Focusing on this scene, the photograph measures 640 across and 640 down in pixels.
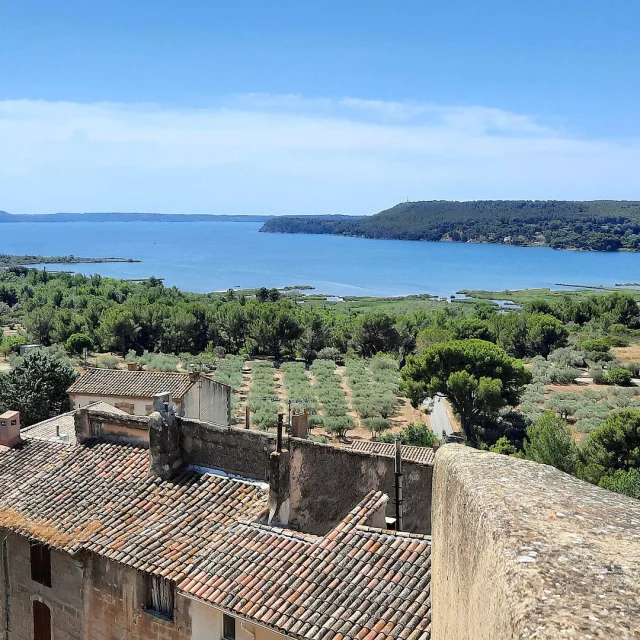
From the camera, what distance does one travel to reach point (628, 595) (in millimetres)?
2441

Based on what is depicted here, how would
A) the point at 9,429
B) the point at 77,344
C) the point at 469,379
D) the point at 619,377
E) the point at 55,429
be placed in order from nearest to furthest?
the point at 9,429 < the point at 55,429 < the point at 469,379 < the point at 619,377 < the point at 77,344

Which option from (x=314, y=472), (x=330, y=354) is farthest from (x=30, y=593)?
(x=330, y=354)

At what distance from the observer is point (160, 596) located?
966 cm

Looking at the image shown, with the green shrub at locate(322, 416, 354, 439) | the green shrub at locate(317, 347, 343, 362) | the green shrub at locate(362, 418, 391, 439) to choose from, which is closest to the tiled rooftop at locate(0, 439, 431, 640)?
the green shrub at locate(322, 416, 354, 439)

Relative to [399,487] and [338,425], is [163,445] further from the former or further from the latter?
[338,425]

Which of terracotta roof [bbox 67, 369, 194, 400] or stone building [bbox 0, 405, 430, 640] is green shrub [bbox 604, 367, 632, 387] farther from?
stone building [bbox 0, 405, 430, 640]

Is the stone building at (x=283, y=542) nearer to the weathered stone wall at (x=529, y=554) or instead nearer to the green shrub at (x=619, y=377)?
the weathered stone wall at (x=529, y=554)

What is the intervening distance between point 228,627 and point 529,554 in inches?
278

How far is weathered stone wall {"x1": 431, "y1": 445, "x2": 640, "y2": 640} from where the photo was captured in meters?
2.37

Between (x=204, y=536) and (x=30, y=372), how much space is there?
2336 cm

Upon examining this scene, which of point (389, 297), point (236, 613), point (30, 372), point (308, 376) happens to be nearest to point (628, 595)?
point (236, 613)

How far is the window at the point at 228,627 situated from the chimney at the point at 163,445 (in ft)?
11.2

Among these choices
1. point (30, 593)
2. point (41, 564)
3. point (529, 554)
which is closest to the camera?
point (529, 554)

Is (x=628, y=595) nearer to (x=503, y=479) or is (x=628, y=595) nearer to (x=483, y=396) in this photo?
(x=503, y=479)
